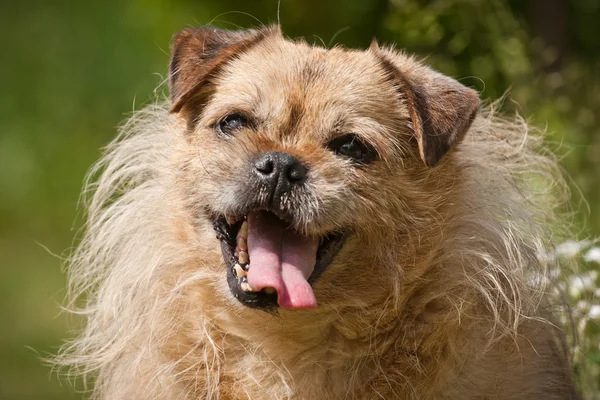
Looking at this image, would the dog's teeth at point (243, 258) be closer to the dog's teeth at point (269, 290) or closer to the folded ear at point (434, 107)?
the dog's teeth at point (269, 290)

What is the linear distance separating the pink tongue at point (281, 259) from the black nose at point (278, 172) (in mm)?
158

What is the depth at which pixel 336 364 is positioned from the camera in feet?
11.8

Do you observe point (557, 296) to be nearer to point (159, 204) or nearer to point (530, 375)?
point (530, 375)

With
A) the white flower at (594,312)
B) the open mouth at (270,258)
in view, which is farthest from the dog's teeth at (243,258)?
the white flower at (594,312)

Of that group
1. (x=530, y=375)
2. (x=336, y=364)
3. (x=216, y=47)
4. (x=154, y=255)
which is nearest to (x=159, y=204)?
(x=154, y=255)

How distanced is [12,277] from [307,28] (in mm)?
2731

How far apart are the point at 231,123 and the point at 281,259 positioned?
58 cm

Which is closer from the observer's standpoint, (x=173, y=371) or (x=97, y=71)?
(x=173, y=371)

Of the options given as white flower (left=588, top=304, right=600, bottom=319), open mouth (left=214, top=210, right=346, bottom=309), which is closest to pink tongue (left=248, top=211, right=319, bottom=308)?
open mouth (left=214, top=210, right=346, bottom=309)

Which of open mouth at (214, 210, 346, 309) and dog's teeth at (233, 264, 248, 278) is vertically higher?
open mouth at (214, 210, 346, 309)

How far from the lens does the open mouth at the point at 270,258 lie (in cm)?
328

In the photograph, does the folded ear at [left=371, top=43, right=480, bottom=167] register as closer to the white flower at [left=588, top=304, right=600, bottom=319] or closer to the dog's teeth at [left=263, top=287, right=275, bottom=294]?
the dog's teeth at [left=263, top=287, right=275, bottom=294]

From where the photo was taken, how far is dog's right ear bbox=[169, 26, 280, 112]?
372cm

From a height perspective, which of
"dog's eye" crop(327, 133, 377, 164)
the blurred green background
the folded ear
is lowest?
the blurred green background
